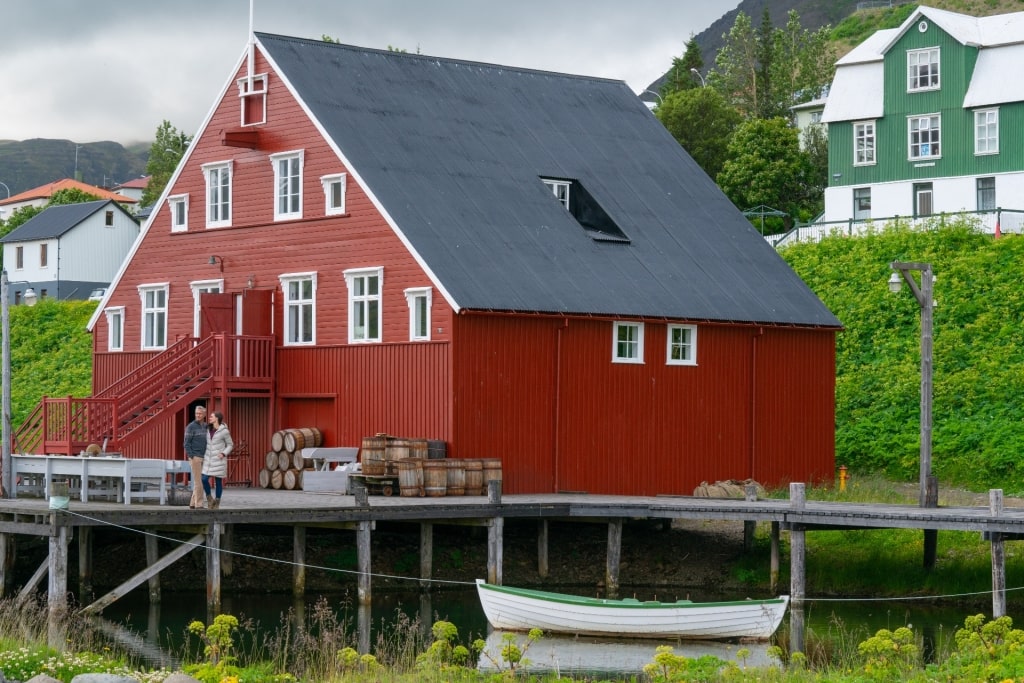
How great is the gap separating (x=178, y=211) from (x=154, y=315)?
8.86 ft

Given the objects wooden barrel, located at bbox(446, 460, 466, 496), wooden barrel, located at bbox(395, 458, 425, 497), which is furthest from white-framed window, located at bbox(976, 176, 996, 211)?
wooden barrel, located at bbox(395, 458, 425, 497)

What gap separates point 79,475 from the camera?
30922mm

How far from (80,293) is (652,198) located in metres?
51.3

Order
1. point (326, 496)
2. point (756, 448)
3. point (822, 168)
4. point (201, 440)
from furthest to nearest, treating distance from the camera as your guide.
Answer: point (822, 168) → point (756, 448) → point (326, 496) → point (201, 440)

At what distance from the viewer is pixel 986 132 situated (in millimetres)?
59594

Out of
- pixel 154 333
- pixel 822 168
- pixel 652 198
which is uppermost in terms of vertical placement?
pixel 822 168

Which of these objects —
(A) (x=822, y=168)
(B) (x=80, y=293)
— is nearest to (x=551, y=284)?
(A) (x=822, y=168)

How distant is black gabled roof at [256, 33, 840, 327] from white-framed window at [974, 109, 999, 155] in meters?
17.6

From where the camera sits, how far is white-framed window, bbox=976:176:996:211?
59.0 meters

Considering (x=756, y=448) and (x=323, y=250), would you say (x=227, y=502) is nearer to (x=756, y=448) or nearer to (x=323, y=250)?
(x=323, y=250)

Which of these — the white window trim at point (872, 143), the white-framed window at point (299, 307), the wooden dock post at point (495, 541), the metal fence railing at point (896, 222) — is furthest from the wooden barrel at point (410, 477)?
the white window trim at point (872, 143)

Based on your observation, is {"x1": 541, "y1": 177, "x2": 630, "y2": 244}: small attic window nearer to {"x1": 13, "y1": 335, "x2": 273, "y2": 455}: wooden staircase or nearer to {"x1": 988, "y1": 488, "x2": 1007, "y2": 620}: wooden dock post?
{"x1": 13, "y1": 335, "x2": 273, "y2": 455}: wooden staircase

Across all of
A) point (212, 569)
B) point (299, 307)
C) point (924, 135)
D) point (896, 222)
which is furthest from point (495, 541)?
point (924, 135)

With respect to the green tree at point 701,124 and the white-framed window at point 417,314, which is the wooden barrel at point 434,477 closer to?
the white-framed window at point 417,314
